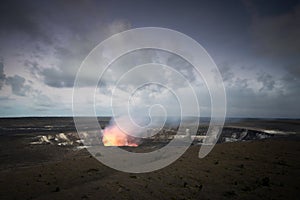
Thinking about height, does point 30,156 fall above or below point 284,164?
below

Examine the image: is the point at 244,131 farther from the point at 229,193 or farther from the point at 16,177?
the point at 16,177

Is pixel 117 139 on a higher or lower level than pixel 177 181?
lower

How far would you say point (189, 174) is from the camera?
1450cm

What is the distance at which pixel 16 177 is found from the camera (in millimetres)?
15727

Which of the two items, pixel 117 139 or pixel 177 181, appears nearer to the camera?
pixel 177 181

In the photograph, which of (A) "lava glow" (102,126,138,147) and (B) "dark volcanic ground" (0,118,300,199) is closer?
(B) "dark volcanic ground" (0,118,300,199)

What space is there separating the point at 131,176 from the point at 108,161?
23.3 ft

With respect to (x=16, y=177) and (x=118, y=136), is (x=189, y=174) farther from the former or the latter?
(x=118, y=136)

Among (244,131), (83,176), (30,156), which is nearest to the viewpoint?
(83,176)

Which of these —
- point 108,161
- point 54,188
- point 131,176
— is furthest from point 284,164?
point 54,188

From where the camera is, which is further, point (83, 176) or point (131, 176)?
point (83, 176)

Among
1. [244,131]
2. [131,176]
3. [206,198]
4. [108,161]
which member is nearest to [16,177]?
[108,161]

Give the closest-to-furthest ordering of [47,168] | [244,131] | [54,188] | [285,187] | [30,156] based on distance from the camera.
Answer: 1. [285,187]
2. [54,188]
3. [47,168]
4. [30,156]
5. [244,131]

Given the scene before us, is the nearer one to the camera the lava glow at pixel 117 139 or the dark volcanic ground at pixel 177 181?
the dark volcanic ground at pixel 177 181
